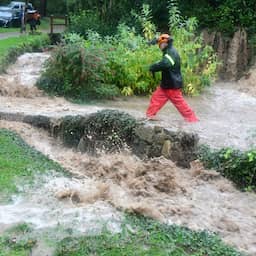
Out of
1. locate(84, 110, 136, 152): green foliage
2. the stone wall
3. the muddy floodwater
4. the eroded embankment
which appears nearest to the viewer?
the muddy floodwater

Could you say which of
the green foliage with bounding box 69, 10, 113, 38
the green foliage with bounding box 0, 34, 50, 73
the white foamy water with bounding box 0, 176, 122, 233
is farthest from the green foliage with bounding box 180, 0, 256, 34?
the white foamy water with bounding box 0, 176, 122, 233

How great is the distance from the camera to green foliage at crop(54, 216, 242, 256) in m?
5.97

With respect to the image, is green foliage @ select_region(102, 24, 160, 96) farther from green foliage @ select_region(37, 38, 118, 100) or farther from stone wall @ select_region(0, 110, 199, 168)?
stone wall @ select_region(0, 110, 199, 168)

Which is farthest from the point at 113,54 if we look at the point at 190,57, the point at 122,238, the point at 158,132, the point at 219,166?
the point at 122,238

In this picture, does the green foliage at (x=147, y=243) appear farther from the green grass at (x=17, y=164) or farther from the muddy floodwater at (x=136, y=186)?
the green grass at (x=17, y=164)

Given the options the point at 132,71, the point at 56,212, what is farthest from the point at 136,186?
the point at 132,71

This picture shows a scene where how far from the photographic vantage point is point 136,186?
8.44 meters

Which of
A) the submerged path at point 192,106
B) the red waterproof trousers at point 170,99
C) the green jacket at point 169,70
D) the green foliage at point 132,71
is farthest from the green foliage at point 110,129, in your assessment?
the green foliage at point 132,71

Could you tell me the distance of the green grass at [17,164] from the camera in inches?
304

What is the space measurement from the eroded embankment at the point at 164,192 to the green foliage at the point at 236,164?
0.48 ft

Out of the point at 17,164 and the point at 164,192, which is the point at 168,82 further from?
the point at 17,164

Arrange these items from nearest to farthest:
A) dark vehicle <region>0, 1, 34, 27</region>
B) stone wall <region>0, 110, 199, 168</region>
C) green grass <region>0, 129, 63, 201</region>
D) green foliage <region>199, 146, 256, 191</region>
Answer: green grass <region>0, 129, 63, 201</region> → green foliage <region>199, 146, 256, 191</region> → stone wall <region>0, 110, 199, 168</region> → dark vehicle <region>0, 1, 34, 27</region>

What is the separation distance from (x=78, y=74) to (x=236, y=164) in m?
Result: 5.82

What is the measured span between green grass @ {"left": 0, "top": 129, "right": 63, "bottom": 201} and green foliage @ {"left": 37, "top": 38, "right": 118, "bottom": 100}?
12.4 ft
